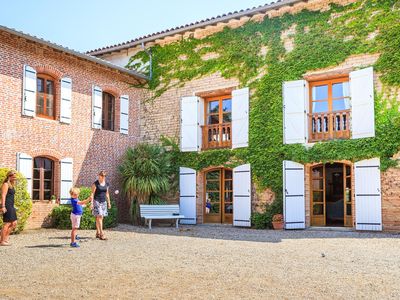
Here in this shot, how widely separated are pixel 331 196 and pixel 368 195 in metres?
2.42

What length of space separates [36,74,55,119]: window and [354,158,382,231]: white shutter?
829cm

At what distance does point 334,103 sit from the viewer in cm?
1208

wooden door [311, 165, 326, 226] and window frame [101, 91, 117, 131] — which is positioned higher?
window frame [101, 91, 117, 131]

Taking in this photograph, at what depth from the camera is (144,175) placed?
1327 centimetres

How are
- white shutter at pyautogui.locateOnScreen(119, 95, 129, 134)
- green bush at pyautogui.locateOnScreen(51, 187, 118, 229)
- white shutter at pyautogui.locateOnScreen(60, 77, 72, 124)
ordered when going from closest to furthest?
green bush at pyautogui.locateOnScreen(51, 187, 118, 229) < white shutter at pyautogui.locateOnScreen(60, 77, 72, 124) < white shutter at pyautogui.locateOnScreen(119, 95, 129, 134)

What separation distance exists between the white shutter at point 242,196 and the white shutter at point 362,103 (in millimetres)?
3172

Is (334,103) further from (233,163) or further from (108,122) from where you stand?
(108,122)

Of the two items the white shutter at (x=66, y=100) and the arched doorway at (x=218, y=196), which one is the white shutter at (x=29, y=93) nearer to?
the white shutter at (x=66, y=100)

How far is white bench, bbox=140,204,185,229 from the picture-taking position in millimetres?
12508

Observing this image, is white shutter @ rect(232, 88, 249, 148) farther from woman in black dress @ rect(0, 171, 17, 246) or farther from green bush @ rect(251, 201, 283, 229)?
woman in black dress @ rect(0, 171, 17, 246)

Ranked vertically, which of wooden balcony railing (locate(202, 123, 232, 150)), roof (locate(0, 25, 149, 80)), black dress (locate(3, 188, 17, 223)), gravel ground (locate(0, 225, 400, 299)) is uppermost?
roof (locate(0, 25, 149, 80))

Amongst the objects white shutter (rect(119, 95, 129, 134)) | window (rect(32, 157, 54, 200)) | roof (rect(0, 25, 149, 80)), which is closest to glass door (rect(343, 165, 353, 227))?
white shutter (rect(119, 95, 129, 134))

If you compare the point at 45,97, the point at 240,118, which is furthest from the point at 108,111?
the point at 240,118

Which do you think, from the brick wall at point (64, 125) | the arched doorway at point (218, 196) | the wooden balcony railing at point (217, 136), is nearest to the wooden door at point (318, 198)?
the arched doorway at point (218, 196)
